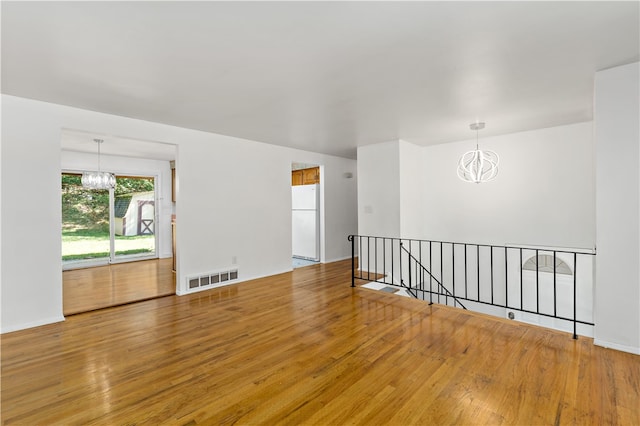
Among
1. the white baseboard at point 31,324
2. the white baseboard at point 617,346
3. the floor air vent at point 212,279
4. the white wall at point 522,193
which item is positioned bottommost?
the white baseboard at point 617,346

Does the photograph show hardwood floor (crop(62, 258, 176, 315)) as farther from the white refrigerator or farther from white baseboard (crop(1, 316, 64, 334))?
the white refrigerator

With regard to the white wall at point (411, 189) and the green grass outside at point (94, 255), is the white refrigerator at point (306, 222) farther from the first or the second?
the green grass outside at point (94, 255)

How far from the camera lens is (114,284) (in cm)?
511

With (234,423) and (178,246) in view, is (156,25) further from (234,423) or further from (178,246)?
(178,246)

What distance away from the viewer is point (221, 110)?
12.3 feet

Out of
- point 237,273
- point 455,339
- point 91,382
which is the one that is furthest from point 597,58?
point 237,273

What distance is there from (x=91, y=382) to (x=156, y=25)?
2628 mm

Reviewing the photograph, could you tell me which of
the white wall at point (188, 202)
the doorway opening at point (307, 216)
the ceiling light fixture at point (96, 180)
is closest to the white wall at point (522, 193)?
the white wall at point (188, 202)

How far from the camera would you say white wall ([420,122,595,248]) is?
15.1 feet

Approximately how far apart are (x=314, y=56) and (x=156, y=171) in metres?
6.57

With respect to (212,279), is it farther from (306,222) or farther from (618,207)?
(618,207)

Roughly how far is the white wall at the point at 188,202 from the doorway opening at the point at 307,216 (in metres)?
0.29

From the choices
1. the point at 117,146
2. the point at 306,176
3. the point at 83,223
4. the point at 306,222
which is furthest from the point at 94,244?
the point at 306,176

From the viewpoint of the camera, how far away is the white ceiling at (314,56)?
6.14 ft
